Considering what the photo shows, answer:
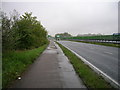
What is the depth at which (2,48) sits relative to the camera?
24.3ft

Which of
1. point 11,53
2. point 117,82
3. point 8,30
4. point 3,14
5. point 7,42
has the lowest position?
point 117,82

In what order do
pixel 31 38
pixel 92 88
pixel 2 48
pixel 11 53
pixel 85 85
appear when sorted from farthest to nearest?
pixel 31 38 → pixel 11 53 → pixel 2 48 → pixel 85 85 → pixel 92 88

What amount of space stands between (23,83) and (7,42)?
403cm

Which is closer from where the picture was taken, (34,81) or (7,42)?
(34,81)

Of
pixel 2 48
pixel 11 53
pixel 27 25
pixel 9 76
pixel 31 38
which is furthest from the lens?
pixel 31 38

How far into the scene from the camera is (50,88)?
406cm

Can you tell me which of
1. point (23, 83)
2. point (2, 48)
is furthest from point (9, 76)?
point (2, 48)

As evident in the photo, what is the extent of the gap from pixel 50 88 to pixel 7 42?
16.6 feet

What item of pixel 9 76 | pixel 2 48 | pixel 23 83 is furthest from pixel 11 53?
pixel 23 83

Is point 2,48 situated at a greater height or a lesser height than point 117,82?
greater

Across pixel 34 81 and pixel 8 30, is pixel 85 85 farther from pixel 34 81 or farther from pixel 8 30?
pixel 8 30

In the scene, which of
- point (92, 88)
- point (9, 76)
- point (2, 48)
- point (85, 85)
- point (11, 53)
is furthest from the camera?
point (11, 53)

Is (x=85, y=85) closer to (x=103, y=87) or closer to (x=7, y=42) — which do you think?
(x=103, y=87)

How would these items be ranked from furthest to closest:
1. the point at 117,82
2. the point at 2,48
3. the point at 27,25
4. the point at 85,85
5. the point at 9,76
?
1. the point at 27,25
2. the point at 2,48
3. the point at 9,76
4. the point at 117,82
5. the point at 85,85
